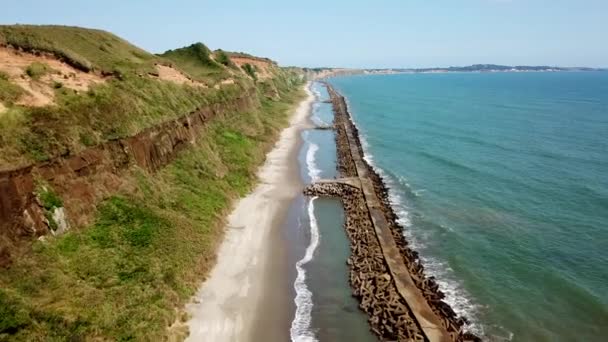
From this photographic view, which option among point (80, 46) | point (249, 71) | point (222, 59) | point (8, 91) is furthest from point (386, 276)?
point (249, 71)

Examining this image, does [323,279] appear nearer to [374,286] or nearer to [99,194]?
[374,286]

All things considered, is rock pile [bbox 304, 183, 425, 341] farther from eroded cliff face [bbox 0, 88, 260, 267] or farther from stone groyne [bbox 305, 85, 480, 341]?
eroded cliff face [bbox 0, 88, 260, 267]

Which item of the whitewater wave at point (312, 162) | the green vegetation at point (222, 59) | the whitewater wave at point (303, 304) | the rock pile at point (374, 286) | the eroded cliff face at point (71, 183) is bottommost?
the whitewater wave at point (303, 304)

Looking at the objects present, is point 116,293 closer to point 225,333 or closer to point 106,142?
point 225,333

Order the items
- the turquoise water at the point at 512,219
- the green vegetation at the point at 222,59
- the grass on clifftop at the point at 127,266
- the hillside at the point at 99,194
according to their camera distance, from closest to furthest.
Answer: the grass on clifftop at the point at 127,266, the hillside at the point at 99,194, the turquoise water at the point at 512,219, the green vegetation at the point at 222,59

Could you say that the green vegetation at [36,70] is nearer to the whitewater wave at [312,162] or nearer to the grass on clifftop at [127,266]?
the grass on clifftop at [127,266]

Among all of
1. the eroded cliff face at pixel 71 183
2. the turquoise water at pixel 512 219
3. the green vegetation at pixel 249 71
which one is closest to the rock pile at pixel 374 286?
the turquoise water at pixel 512 219

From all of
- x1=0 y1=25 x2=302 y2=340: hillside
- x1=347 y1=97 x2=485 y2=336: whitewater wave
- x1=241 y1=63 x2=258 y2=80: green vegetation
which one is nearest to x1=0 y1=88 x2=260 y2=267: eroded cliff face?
x1=0 y1=25 x2=302 y2=340: hillside
